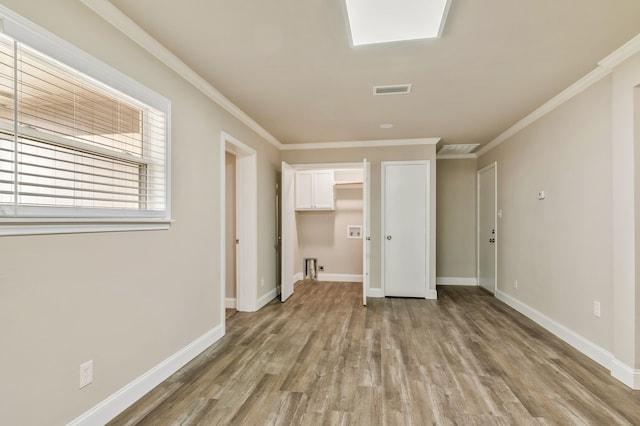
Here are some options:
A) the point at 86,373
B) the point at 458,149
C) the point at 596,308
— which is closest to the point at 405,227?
the point at 458,149

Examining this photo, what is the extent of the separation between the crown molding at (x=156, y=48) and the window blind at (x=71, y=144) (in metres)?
0.40

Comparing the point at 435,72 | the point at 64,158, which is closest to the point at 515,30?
the point at 435,72

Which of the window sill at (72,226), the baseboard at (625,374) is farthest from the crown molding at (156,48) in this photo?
the baseboard at (625,374)

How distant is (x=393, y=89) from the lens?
9.59ft

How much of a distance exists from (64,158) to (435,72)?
2.69 metres

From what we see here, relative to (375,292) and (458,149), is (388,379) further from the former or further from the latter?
(458,149)

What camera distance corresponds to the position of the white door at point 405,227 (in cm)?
479

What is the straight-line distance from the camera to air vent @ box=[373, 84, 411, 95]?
2857 millimetres

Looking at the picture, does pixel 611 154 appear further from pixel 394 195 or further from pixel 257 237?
pixel 257 237

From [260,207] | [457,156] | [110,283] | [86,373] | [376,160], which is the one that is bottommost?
[86,373]

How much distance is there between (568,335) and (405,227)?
234 centimetres

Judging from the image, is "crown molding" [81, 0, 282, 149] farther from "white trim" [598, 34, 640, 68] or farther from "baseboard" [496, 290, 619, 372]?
"baseboard" [496, 290, 619, 372]

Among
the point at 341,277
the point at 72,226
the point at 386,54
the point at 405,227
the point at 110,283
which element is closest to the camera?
the point at 72,226

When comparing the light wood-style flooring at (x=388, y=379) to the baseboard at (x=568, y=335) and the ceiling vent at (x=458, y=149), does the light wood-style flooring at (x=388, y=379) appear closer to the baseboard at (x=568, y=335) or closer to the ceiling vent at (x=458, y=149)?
the baseboard at (x=568, y=335)
